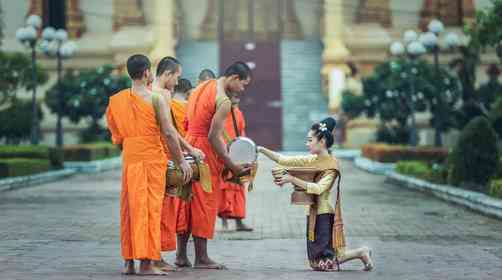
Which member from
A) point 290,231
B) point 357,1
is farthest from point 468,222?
point 357,1

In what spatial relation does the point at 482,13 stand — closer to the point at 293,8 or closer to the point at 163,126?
the point at 163,126

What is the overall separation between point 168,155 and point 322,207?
1388mm

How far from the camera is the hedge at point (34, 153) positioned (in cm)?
3030

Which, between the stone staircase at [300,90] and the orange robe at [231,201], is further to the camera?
the stone staircase at [300,90]

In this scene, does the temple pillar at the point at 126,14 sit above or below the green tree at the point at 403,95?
above

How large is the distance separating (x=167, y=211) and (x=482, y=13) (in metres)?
11.9

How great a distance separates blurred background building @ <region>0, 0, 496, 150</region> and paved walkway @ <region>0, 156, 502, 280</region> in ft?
84.3

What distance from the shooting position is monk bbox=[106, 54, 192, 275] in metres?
11.3

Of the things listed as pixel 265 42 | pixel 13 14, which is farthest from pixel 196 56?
pixel 13 14

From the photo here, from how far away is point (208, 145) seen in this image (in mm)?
12445

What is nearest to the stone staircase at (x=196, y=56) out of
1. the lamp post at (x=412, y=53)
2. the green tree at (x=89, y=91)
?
the green tree at (x=89, y=91)

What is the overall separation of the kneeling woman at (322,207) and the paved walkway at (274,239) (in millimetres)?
173

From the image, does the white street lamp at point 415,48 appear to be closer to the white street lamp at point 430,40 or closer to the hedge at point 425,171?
the white street lamp at point 430,40

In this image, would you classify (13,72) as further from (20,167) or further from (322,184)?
(322,184)
